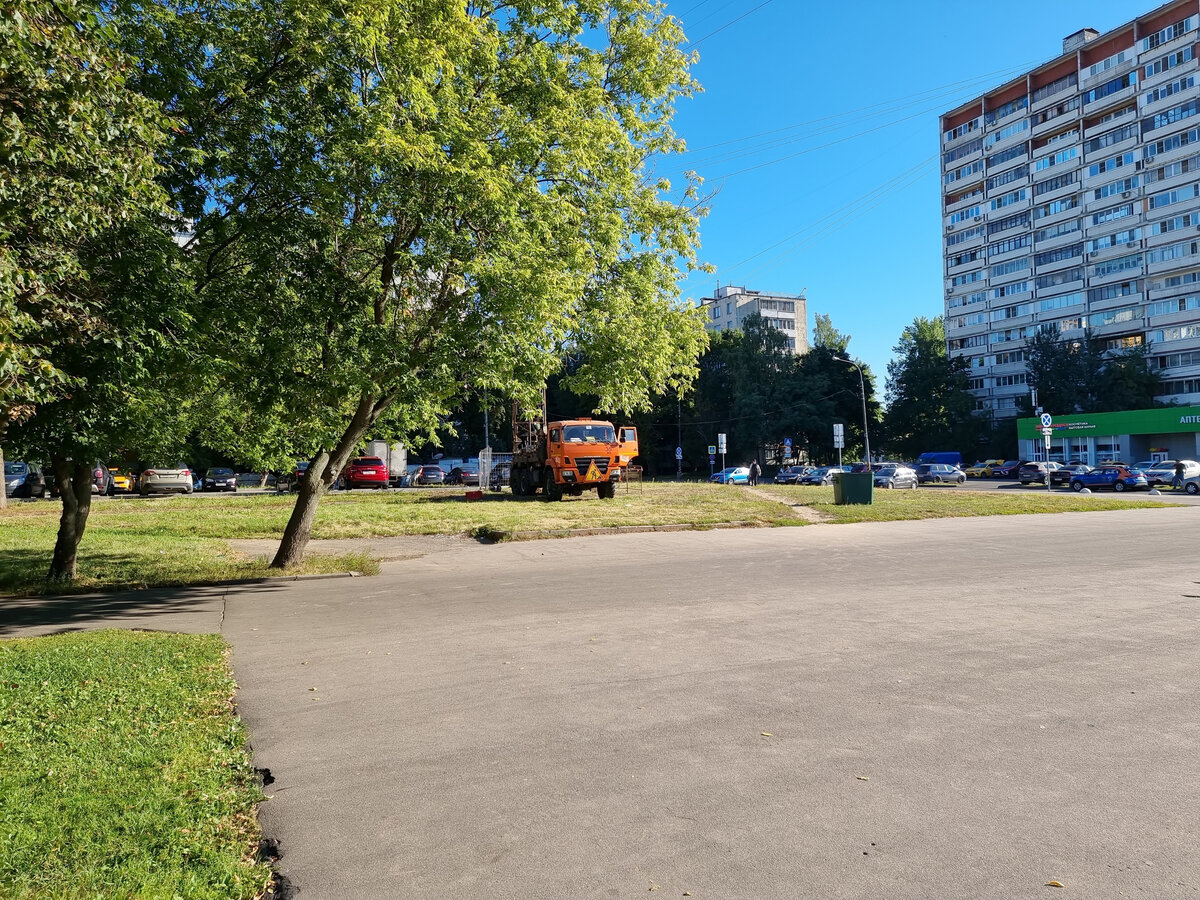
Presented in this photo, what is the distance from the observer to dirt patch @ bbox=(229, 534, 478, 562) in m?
16.3

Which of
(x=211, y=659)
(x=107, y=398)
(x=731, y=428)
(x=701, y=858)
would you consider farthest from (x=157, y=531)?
(x=731, y=428)

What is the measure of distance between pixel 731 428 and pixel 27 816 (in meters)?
71.5

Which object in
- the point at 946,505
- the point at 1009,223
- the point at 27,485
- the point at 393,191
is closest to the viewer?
the point at 393,191

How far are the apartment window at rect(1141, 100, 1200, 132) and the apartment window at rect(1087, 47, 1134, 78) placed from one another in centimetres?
621

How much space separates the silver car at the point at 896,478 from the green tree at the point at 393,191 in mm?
39983

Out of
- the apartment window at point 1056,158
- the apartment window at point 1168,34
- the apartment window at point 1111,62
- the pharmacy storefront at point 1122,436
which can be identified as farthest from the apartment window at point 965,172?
the pharmacy storefront at point 1122,436

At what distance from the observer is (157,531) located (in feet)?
65.2

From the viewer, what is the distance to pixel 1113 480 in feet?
148

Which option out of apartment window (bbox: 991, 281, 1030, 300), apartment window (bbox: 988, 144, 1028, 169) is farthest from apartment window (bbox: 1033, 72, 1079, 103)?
apartment window (bbox: 991, 281, 1030, 300)

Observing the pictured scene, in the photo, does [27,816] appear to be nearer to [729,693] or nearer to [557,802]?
[557,802]

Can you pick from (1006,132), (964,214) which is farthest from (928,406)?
(1006,132)

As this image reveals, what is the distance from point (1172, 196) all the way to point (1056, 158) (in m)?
13.6

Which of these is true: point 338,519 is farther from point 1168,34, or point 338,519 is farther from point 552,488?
point 1168,34

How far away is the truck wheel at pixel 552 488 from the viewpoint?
28703mm
